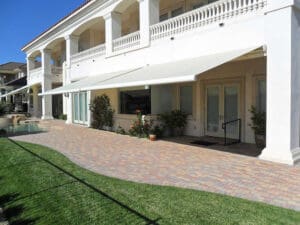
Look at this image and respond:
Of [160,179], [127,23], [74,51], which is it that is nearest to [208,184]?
[160,179]

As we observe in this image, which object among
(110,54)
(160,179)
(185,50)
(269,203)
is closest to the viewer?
(269,203)

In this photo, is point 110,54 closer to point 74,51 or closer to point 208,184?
point 74,51

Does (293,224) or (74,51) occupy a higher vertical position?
(74,51)

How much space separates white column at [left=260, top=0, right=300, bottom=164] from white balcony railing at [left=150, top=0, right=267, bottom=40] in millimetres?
1518

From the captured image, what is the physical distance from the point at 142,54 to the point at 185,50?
4.92 metres

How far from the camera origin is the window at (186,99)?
Result: 2243 cm

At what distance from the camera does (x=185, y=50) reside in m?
18.0

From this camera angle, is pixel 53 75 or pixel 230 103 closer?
pixel 230 103

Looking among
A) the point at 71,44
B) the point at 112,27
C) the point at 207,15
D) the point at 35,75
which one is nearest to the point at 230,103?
the point at 207,15

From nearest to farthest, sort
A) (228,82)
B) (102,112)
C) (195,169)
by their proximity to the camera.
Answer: (195,169) < (228,82) < (102,112)

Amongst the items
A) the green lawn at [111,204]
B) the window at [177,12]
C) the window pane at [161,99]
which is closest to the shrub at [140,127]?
the window pane at [161,99]

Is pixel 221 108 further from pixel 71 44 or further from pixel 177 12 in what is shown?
pixel 71 44

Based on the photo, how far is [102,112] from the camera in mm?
27938

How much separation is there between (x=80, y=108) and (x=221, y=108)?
1875 cm
